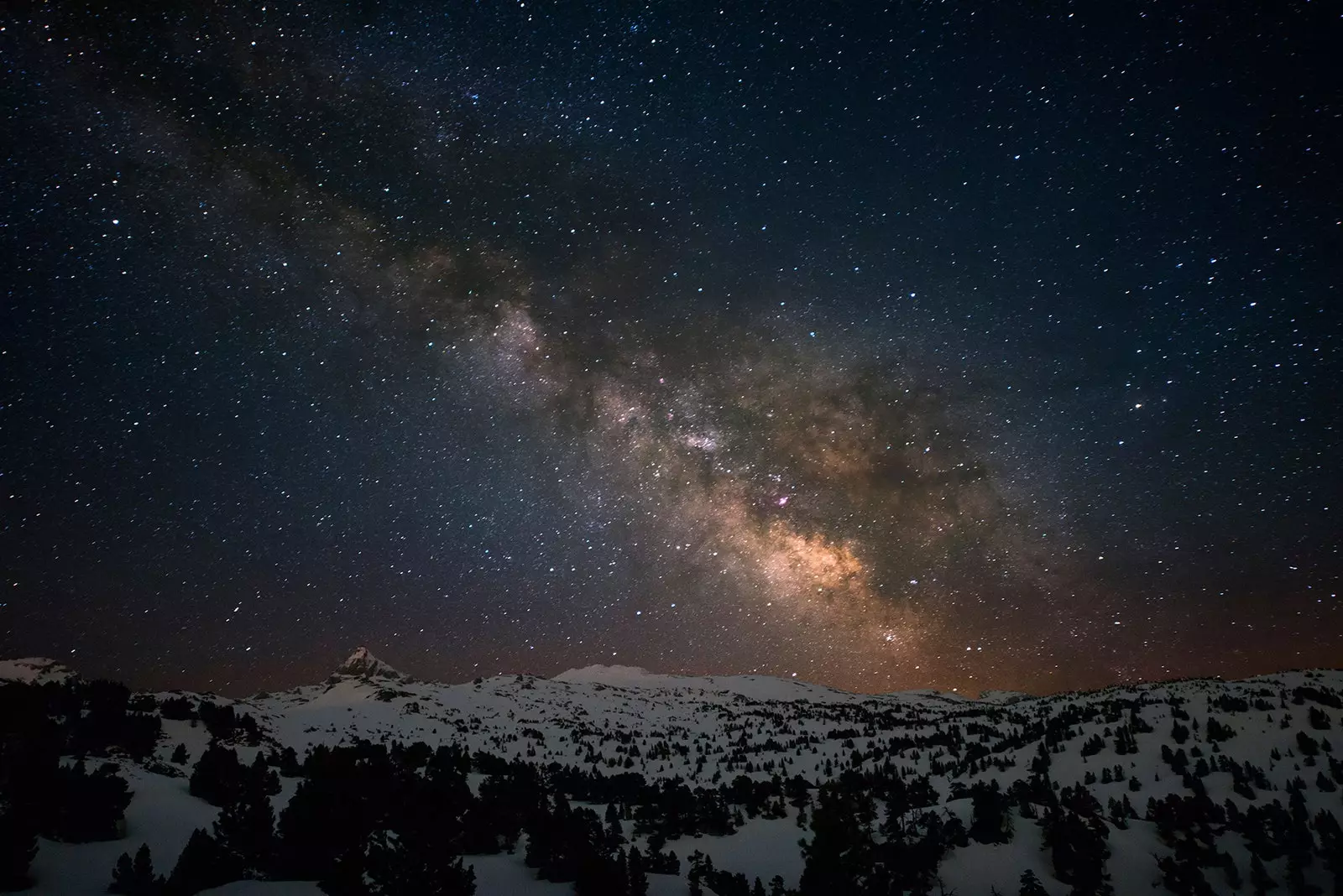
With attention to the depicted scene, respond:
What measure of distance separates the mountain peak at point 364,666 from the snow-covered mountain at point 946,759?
45120 millimetres

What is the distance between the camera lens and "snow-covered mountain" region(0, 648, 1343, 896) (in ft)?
42.1

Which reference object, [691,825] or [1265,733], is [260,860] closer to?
[691,825]

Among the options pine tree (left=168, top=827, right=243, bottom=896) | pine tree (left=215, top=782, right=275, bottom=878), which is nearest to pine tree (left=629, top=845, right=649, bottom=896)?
pine tree (left=215, top=782, right=275, bottom=878)

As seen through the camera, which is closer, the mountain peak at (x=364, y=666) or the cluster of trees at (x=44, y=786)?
the cluster of trees at (x=44, y=786)

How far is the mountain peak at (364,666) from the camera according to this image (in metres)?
94.1

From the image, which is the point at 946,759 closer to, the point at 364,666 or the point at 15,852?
the point at 15,852

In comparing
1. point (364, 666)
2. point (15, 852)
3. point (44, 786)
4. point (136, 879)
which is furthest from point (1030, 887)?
point (364, 666)

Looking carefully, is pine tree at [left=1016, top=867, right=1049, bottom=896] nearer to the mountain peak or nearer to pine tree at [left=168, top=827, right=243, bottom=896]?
pine tree at [left=168, top=827, right=243, bottom=896]

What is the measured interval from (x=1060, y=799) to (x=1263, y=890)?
5698mm

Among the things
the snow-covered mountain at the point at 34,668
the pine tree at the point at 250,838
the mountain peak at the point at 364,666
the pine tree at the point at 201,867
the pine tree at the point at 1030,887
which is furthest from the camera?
the mountain peak at the point at 364,666

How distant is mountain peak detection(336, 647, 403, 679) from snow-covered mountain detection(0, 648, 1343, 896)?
45.1 m

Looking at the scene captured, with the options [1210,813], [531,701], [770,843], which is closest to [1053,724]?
[1210,813]

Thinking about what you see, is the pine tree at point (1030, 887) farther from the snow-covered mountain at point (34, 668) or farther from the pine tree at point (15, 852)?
the snow-covered mountain at point (34, 668)

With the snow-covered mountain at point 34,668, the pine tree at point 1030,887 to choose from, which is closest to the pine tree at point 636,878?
the pine tree at point 1030,887
